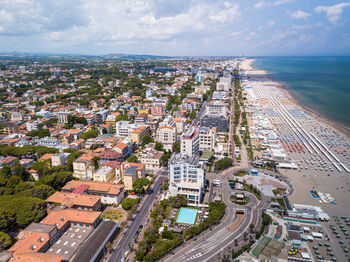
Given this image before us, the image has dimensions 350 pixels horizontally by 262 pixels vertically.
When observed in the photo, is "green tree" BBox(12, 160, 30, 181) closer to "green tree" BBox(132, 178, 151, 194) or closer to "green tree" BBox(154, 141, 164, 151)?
"green tree" BBox(132, 178, 151, 194)

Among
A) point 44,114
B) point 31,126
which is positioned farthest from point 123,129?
point 44,114

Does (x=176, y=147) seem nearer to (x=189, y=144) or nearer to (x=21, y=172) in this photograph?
(x=189, y=144)

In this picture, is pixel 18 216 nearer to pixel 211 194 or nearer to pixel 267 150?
pixel 211 194

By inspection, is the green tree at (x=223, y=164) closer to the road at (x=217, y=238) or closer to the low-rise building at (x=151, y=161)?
the road at (x=217, y=238)

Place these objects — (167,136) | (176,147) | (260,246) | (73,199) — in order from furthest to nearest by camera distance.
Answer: (167,136), (176,147), (73,199), (260,246)

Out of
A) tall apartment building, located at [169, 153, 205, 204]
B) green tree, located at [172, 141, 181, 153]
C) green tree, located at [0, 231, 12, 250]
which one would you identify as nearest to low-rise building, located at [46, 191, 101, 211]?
green tree, located at [0, 231, 12, 250]
